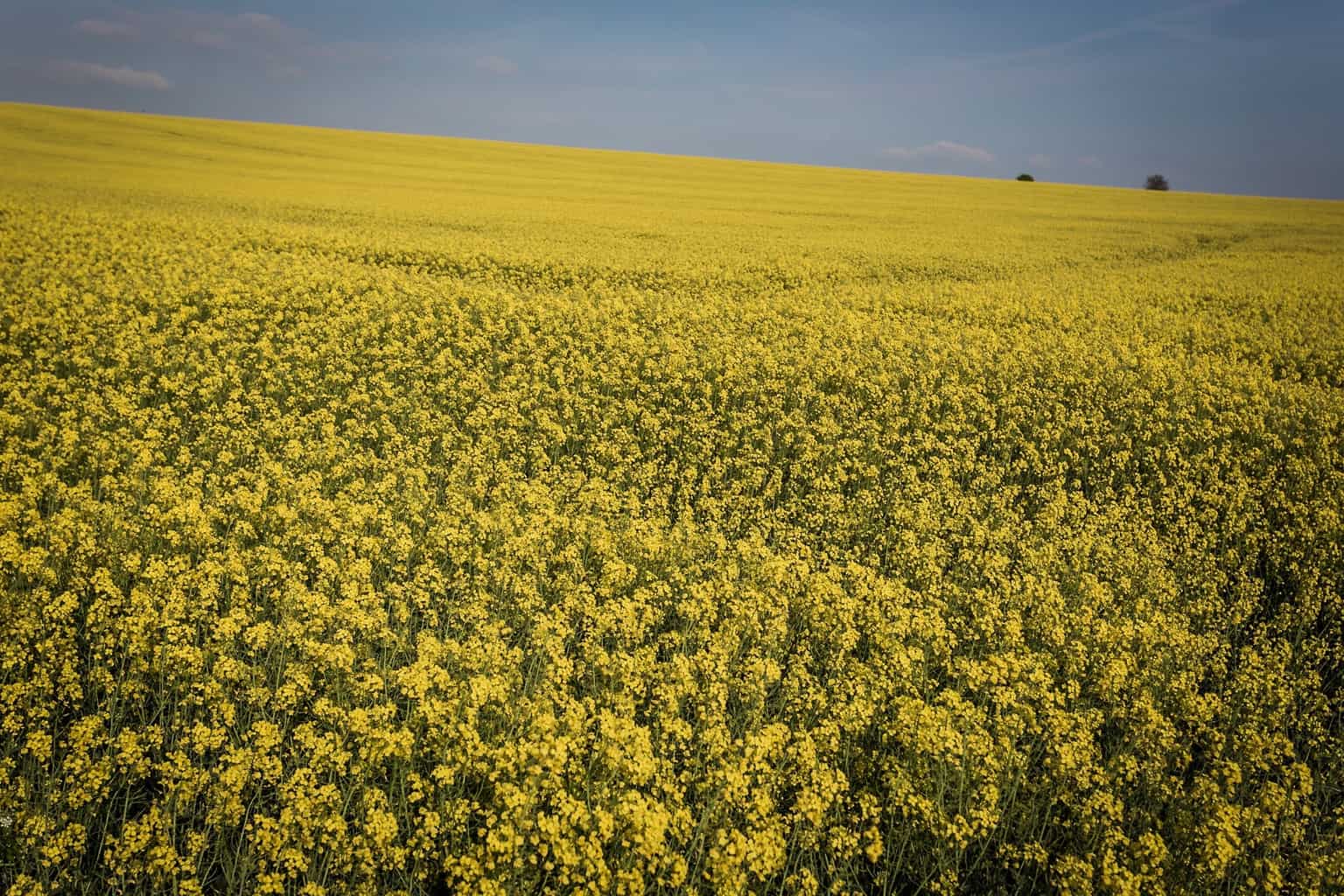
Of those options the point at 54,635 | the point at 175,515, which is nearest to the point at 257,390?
the point at 175,515

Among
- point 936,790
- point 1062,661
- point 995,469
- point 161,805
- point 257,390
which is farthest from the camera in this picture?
point 257,390

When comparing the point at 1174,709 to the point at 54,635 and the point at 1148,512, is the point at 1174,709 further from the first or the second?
the point at 54,635

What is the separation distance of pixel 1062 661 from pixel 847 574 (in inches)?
67.2

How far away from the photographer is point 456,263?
17.9m

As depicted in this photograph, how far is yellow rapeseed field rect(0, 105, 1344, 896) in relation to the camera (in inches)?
144

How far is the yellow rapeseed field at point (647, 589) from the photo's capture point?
12.0 ft

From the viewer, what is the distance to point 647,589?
5.60m

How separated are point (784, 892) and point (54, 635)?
4.40 meters

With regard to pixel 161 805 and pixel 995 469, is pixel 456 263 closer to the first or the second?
pixel 995 469

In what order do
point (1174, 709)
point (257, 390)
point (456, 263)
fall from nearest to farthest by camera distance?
point (1174, 709)
point (257, 390)
point (456, 263)

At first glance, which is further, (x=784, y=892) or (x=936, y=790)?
(x=936, y=790)

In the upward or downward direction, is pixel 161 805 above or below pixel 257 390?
below

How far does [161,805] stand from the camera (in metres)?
3.76

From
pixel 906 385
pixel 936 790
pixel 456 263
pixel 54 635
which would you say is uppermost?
pixel 456 263
